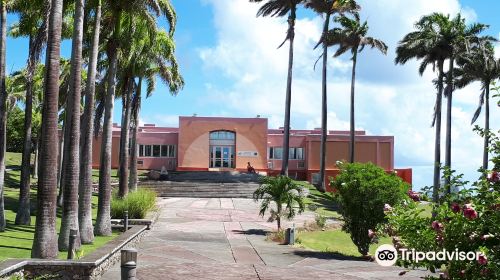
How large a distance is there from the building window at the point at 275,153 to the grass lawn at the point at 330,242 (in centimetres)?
3074

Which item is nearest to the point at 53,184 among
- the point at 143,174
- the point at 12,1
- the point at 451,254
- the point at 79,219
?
the point at 79,219

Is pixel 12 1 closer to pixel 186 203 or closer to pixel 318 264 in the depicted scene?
pixel 318 264

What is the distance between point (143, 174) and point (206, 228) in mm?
27350

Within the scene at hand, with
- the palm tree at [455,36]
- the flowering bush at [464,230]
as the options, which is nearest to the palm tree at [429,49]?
the palm tree at [455,36]

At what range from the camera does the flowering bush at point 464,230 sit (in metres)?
4.56

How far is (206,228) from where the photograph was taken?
71.8ft

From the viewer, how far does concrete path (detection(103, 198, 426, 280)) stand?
39.1 feet

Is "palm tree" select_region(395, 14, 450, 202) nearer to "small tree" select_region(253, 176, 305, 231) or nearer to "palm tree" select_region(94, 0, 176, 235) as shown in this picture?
"small tree" select_region(253, 176, 305, 231)

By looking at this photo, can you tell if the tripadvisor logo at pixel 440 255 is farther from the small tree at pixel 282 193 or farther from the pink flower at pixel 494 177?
the small tree at pixel 282 193

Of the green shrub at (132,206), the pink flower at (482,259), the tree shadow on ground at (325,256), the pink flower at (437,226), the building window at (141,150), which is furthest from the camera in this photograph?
the building window at (141,150)

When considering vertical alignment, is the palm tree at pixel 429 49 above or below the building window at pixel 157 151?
above

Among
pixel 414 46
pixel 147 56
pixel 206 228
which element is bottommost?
pixel 206 228

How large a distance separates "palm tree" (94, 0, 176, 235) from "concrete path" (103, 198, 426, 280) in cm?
160

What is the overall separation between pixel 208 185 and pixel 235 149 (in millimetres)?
11590
